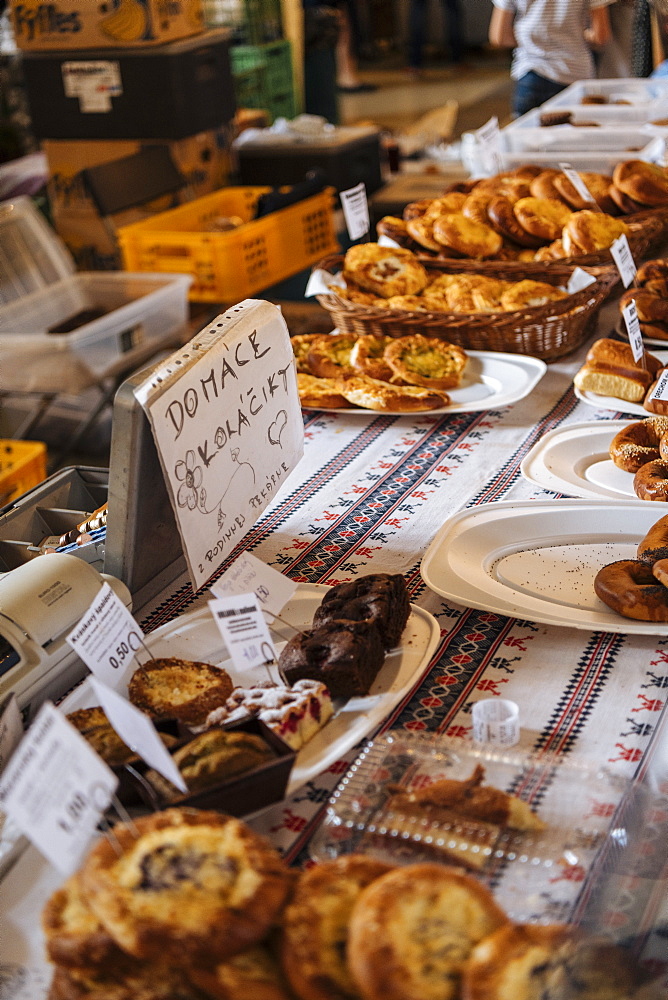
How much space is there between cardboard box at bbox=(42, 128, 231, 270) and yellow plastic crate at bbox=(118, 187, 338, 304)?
0.25 metres

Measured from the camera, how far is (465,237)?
2.37 metres

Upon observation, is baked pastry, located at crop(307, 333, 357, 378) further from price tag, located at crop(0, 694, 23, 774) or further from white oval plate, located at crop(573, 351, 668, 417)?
price tag, located at crop(0, 694, 23, 774)

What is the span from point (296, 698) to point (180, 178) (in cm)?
338

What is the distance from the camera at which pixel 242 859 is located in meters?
0.72

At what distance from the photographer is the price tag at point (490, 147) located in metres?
3.05

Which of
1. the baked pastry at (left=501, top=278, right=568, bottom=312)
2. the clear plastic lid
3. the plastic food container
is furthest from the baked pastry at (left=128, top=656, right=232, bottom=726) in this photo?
the clear plastic lid

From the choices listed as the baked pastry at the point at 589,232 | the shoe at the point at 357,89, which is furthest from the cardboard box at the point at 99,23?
the shoe at the point at 357,89

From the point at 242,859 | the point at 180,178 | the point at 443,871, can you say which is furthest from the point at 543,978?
the point at 180,178

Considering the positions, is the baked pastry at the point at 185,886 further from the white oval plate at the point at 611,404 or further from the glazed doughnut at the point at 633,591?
the white oval plate at the point at 611,404

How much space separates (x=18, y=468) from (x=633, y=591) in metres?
1.83

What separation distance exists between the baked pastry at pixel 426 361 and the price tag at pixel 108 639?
3.10ft

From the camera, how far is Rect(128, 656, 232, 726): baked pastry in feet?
3.42

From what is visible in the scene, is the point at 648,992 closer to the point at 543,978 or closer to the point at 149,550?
the point at 543,978

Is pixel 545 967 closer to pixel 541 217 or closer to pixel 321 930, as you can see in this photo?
pixel 321 930
